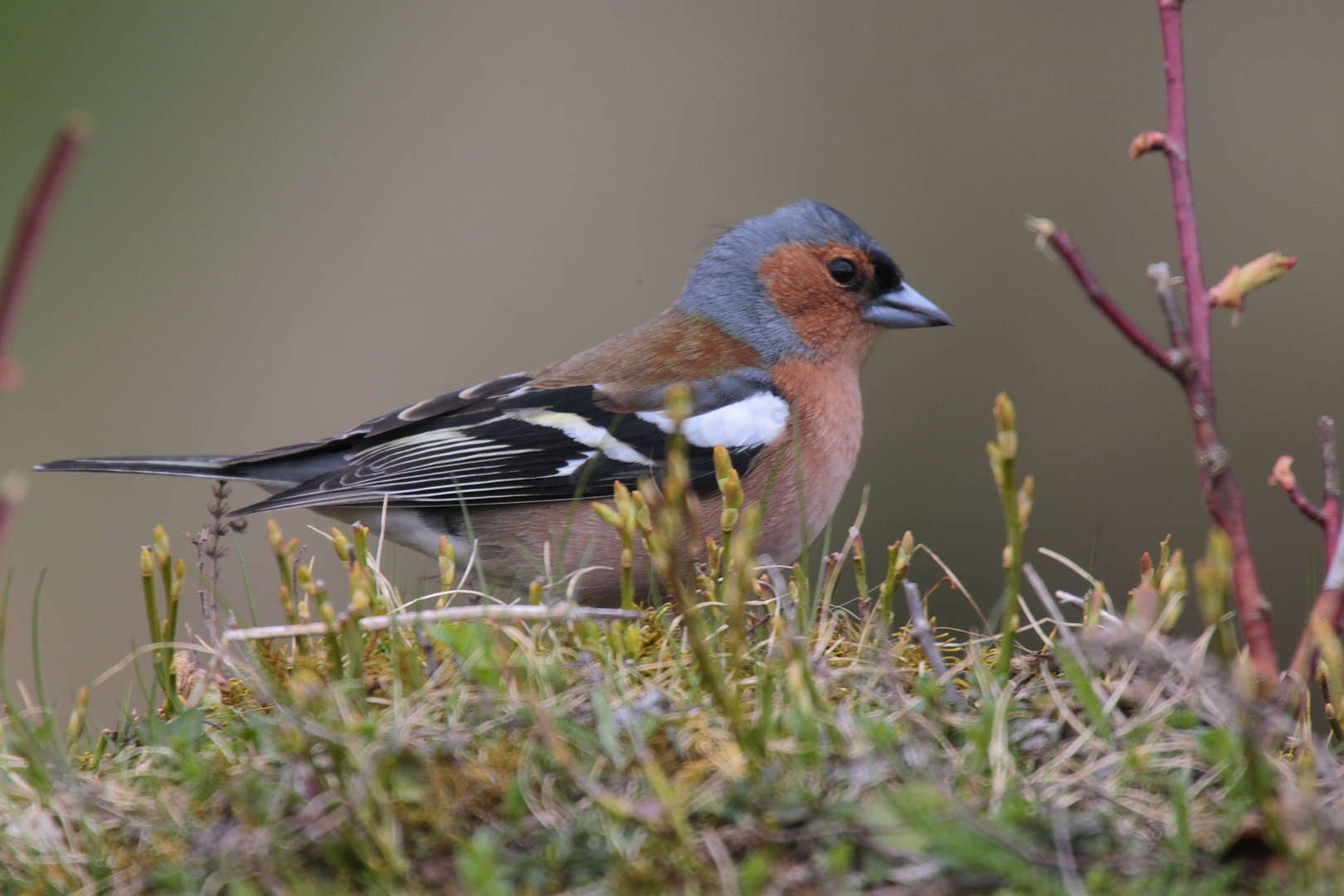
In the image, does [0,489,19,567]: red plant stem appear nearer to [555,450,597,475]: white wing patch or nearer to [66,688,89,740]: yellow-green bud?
[66,688,89,740]: yellow-green bud

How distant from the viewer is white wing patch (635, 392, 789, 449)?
13.4ft

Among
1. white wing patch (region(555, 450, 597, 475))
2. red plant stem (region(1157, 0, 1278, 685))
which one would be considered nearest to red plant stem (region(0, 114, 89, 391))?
red plant stem (region(1157, 0, 1278, 685))

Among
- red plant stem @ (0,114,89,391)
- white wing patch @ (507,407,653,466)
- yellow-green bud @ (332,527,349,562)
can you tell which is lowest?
white wing patch @ (507,407,653,466)

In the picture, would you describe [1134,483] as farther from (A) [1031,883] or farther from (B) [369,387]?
(A) [1031,883]

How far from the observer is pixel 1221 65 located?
804 centimetres

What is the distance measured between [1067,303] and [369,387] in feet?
14.6

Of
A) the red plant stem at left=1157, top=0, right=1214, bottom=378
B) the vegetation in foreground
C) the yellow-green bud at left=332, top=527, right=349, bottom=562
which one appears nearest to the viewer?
the vegetation in foreground

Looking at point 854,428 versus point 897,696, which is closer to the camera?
point 897,696

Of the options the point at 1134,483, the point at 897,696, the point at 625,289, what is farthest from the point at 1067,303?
the point at 897,696

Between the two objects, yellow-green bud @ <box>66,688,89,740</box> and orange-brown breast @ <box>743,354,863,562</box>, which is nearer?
yellow-green bud @ <box>66,688,89,740</box>

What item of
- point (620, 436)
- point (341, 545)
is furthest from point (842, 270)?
point (341, 545)

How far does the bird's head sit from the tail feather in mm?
1838

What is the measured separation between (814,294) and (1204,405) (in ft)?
8.74

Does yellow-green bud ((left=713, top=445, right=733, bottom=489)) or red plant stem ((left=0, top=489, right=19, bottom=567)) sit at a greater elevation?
red plant stem ((left=0, top=489, right=19, bottom=567))
